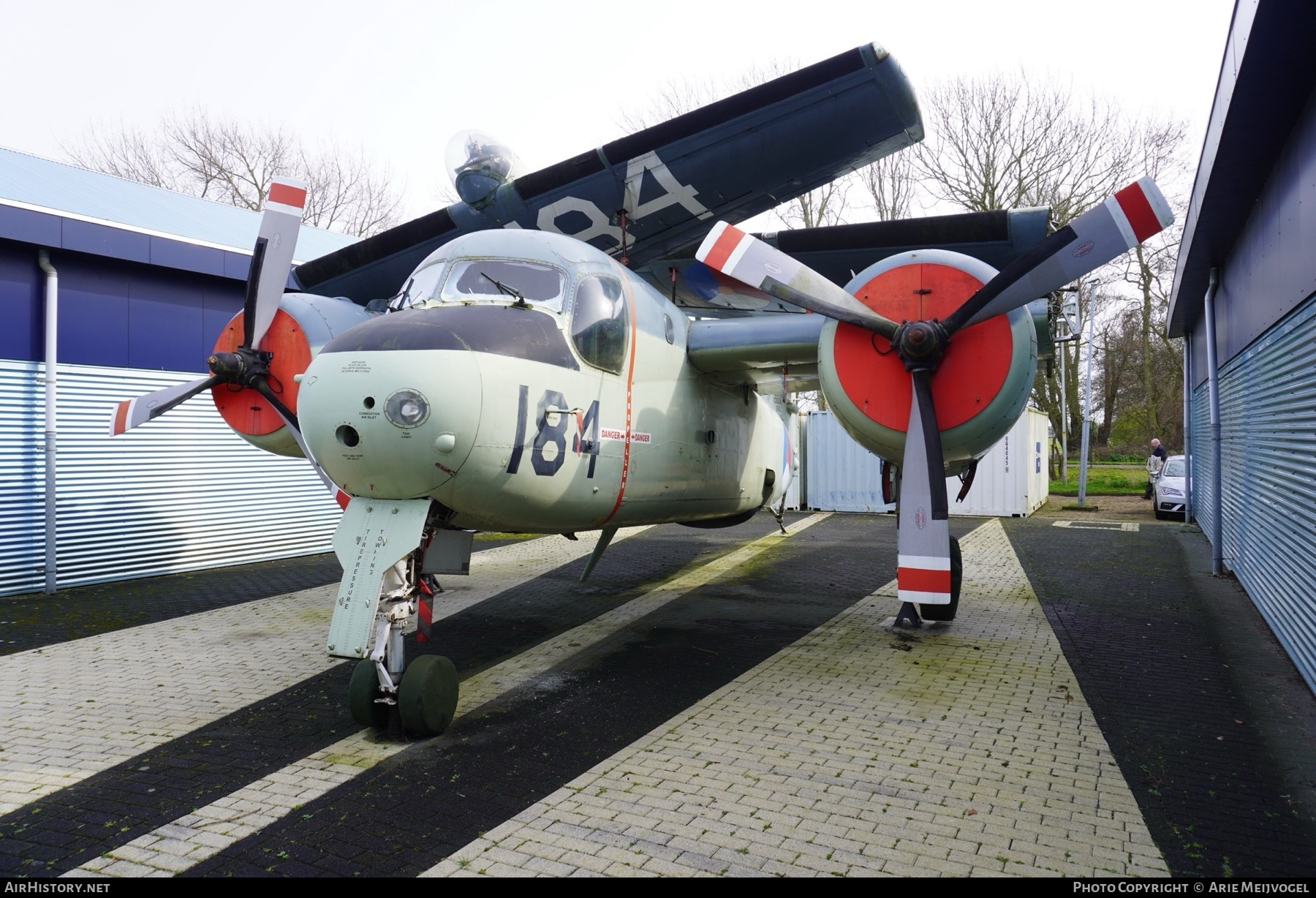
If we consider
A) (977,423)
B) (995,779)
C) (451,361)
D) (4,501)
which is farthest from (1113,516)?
(4,501)

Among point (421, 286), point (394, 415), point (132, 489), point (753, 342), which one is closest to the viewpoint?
point (394, 415)

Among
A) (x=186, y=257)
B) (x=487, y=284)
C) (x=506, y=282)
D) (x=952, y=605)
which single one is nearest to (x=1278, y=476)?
(x=952, y=605)

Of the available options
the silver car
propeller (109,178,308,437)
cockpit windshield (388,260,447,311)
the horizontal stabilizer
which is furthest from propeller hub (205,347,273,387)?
the silver car

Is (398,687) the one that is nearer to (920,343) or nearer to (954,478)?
(920,343)

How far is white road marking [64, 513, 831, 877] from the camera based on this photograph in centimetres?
386

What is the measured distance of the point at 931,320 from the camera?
273 inches

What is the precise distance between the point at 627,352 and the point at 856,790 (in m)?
3.74

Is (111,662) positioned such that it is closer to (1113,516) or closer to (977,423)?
(977,423)

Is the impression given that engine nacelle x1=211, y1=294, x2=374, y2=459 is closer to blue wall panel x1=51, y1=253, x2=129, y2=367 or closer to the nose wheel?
the nose wheel

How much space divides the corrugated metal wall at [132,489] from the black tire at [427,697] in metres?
8.65

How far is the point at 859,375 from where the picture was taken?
23.4 feet

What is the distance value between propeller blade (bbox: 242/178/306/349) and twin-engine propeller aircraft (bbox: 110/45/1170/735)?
24mm

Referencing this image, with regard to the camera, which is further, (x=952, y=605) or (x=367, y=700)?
(x=952, y=605)

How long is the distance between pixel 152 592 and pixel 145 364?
3.54 meters
